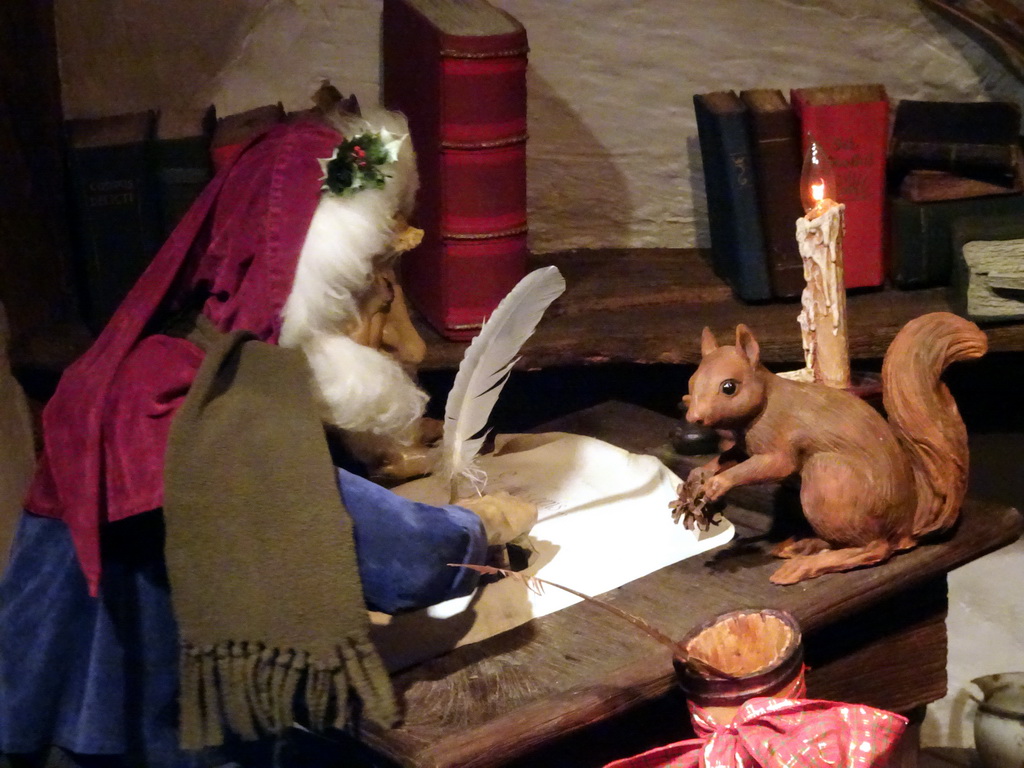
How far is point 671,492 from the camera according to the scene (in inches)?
42.1

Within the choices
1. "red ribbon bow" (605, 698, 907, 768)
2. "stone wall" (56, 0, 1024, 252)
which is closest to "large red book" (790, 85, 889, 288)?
"stone wall" (56, 0, 1024, 252)

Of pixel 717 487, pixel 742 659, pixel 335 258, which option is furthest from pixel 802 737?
pixel 335 258

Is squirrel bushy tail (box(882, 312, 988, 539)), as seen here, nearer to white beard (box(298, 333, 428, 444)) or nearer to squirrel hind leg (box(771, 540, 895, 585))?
squirrel hind leg (box(771, 540, 895, 585))

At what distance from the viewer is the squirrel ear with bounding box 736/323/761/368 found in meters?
0.87

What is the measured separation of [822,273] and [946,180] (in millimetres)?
475

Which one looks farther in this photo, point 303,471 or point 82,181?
point 82,181

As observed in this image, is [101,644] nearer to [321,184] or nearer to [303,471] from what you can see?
[303,471]

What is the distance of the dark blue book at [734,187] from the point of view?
129cm

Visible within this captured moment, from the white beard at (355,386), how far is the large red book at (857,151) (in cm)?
61

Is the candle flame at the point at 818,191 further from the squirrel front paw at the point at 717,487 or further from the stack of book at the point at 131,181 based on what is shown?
the stack of book at the point at 131,181

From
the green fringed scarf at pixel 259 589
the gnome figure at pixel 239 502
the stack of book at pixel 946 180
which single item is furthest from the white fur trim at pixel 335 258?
the stack of book at pixel 946 180

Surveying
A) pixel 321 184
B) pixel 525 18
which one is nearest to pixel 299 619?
pixel 321 184

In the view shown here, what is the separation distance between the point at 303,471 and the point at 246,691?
0.15 metres

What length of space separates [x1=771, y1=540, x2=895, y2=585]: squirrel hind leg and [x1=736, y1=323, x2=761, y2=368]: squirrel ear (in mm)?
165
